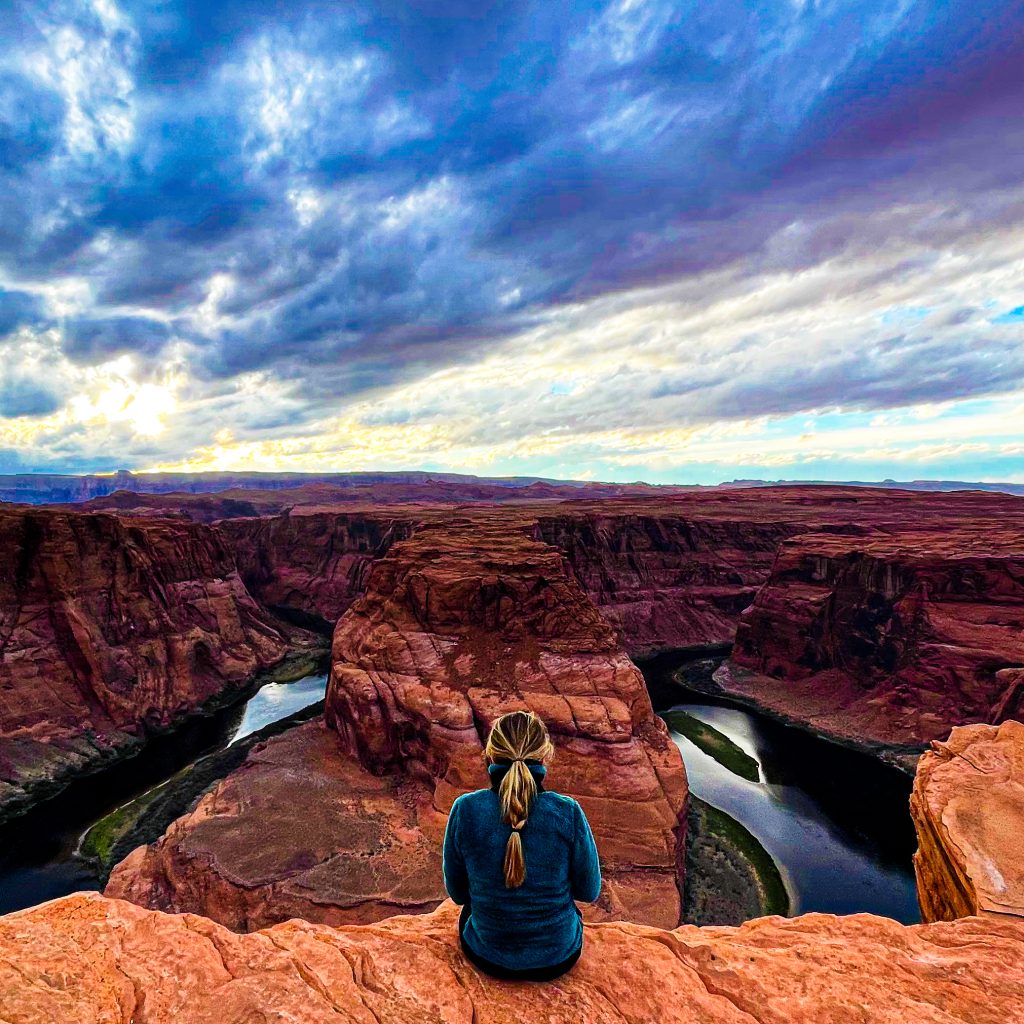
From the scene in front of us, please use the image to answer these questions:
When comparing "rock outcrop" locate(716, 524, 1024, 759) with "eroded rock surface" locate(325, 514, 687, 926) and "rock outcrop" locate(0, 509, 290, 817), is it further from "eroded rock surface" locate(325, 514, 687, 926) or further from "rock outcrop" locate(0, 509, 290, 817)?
"rock outcrop" locate(0, 509, 290, 817)

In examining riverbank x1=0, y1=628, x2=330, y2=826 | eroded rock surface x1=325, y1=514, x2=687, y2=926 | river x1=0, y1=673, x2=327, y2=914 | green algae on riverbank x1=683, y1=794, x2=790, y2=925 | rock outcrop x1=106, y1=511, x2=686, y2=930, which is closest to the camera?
rock outcrop x1=106, y1=511, x2=686, y2=930

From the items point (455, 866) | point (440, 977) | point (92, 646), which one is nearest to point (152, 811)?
point (92, 646)

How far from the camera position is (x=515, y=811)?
190 inches

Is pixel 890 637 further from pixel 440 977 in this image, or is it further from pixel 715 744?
pixel 440 977

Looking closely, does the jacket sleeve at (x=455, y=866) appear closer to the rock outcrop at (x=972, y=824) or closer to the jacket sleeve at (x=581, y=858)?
the jacket sleeve at (x=581, y=858)

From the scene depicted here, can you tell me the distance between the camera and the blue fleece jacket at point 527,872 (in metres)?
4.99

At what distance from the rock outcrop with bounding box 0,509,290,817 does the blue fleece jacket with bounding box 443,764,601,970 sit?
1922 inches

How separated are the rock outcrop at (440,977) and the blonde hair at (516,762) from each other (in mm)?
1266

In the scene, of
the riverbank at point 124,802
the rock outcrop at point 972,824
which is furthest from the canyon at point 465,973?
the riverbank at point 124,802

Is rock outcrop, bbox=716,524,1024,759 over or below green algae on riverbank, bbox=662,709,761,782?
over

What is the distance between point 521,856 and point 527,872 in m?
0.22

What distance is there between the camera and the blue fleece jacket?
4988 mm

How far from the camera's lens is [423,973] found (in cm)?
532

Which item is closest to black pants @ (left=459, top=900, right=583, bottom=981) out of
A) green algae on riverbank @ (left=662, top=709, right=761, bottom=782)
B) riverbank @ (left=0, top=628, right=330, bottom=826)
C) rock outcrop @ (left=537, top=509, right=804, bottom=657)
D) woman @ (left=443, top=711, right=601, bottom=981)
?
woman @ (left=443, top=711, right=601, bottom=981)
